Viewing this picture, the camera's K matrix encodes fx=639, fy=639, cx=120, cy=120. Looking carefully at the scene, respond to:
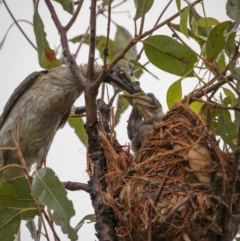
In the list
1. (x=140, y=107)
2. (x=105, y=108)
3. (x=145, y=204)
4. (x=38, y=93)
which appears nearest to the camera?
(x=145, y=204)

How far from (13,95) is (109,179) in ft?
6.00

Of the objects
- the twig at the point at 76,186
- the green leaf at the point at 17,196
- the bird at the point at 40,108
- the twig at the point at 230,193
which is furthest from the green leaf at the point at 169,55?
the bird at the point at 40,108

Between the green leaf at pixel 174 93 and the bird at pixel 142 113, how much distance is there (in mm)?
649

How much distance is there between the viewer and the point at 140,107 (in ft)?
13.5

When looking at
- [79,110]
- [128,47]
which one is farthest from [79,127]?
[128,47]

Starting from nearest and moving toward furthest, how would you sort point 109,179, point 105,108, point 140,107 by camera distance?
1. point 109,179
2. point 105,108
3. point 140,107

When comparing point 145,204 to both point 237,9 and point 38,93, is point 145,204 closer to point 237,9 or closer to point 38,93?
point 237,9

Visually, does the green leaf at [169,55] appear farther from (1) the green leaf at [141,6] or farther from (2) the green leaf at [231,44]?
(2) the green leaf at [231,44]

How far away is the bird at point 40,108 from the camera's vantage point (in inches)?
187

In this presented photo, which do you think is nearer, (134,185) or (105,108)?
(134,185)

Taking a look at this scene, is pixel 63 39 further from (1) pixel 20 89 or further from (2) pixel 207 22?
(1) pixel 20 89

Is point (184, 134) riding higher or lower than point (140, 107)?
lower

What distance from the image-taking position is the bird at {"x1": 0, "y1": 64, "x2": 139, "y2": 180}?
187 inches

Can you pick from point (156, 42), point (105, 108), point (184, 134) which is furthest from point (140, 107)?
point (156, 42)
